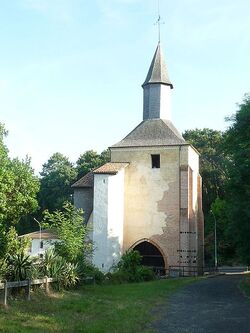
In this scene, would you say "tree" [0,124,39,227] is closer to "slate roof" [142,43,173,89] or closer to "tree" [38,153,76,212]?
"slate roof" [142,43,173,89]

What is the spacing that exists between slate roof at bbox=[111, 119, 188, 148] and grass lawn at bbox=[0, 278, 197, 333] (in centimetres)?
2260

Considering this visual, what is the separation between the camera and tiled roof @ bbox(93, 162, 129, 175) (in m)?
36.7

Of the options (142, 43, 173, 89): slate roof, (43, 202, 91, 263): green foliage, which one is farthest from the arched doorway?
(43, 202, 91, 263): green foliage

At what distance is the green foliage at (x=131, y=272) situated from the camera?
1087 inches

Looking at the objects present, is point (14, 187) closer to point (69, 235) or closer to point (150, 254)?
point (69, 235)

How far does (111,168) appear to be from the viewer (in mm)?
37406

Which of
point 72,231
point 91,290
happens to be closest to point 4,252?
point 91,290

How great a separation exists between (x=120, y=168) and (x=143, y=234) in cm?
565

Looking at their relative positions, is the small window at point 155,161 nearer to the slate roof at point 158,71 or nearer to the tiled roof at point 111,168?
the tiled roof at point 111,168

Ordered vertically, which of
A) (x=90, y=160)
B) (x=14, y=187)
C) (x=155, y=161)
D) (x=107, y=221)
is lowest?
(x=107, y=221)

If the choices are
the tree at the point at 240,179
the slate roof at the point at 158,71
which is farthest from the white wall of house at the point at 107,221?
the tree at the point at 240,179

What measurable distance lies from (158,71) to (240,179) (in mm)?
22663

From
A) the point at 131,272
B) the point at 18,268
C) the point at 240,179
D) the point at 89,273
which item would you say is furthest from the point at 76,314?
the point at 131,272

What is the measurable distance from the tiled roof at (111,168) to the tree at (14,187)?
19.7 meters
